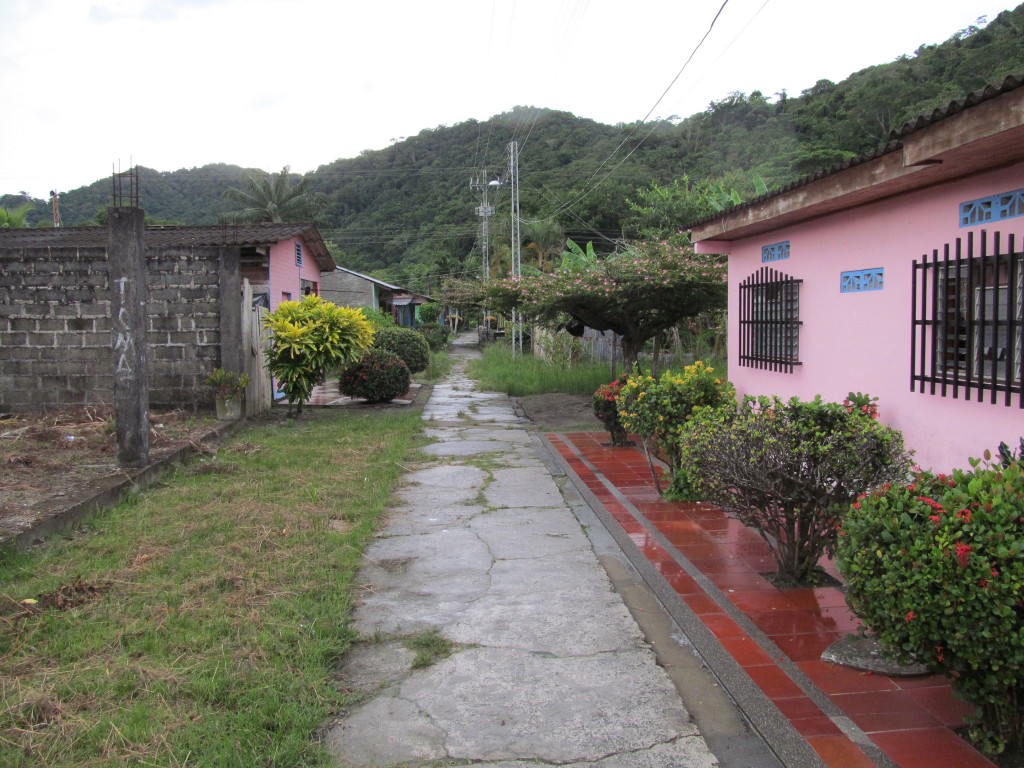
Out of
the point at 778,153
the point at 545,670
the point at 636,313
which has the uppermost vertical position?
the point at 778,153

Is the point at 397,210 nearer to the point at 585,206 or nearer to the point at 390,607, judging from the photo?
the point at 585,206

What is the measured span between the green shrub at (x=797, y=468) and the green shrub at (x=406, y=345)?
15947 mm

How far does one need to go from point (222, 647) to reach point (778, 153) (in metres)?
27.5

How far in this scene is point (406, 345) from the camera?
20.8 meters

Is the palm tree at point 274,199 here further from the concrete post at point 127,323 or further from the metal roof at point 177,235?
the concrete post at point 127,323

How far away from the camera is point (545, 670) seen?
392cm

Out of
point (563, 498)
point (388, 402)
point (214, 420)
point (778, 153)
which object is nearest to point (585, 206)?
point (778, 153)

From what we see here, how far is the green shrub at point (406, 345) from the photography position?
2039cm

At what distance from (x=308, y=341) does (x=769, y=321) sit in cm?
737

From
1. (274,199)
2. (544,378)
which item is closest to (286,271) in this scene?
(544,378)

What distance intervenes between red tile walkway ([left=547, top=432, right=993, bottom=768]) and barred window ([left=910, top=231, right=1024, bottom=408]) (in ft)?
5.08

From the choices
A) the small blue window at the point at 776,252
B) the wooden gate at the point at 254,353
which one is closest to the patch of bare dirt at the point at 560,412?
the wooden gate at the point at 254,353

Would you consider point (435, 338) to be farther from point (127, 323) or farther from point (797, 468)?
point (797, 468)

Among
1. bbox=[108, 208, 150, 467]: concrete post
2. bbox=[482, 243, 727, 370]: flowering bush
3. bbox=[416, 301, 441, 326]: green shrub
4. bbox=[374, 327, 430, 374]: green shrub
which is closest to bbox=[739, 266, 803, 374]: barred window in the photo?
bbox=[482, 243, 727, 370]: flowering bush
